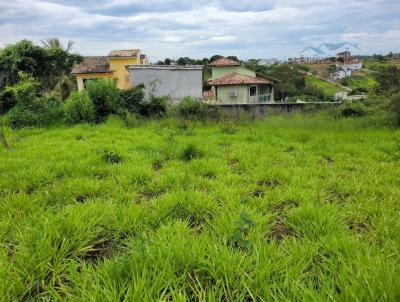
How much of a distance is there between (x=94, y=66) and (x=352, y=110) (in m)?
23.9

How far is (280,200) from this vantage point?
2984mm

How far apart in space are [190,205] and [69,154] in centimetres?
291

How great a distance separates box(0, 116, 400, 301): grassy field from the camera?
1.57 metres

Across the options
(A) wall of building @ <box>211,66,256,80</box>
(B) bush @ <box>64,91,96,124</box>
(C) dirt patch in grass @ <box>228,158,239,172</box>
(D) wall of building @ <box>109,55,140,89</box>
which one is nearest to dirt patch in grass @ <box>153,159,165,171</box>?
(C) dirt patch in grass @ <box>228,158,239,172</box>

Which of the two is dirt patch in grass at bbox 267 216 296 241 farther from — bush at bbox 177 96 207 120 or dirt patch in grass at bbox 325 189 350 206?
bush at bbox 177 96 207 120

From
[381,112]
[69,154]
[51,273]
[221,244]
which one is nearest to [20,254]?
[51,273]

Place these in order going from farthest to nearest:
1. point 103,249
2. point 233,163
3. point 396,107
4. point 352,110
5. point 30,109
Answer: point 352,110, point 30,109, point 396,107, point 233,163, point 103,249

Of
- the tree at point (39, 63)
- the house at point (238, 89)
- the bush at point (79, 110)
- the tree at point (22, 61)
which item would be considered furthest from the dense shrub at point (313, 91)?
the bush at point (79, 110)

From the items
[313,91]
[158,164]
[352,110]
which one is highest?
[313,91]

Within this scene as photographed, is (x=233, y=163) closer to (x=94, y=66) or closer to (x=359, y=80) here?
(x=94, y=66)

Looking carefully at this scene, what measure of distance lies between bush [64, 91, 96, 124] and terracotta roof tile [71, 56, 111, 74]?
2005 cm

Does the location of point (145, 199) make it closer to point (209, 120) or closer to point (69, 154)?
point (69, 154)

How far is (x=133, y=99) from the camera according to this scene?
31.9 ft

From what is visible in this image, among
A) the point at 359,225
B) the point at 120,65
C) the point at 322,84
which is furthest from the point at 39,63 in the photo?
the point at 322,84
